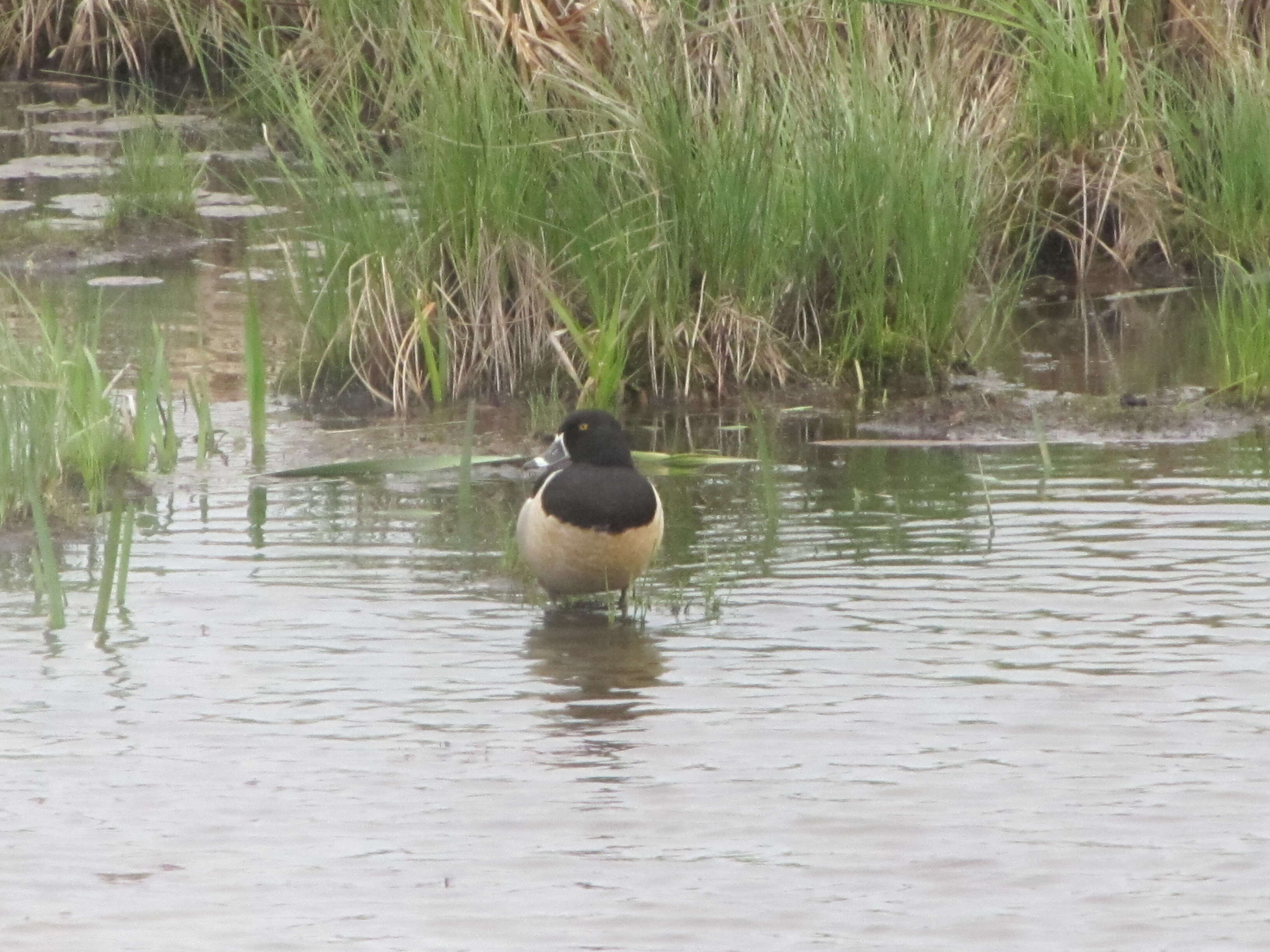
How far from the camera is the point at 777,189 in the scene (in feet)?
27.3

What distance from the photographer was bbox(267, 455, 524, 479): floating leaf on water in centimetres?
732

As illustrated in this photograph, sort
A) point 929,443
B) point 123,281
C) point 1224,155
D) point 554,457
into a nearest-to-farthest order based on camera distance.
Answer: point 554,457
point 929,443
point 1224,155
point 123,281

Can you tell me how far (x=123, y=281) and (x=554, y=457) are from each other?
5008 millimetres

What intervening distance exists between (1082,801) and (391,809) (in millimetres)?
1465

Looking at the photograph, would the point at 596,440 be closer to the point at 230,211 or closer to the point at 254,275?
the point at 254,275

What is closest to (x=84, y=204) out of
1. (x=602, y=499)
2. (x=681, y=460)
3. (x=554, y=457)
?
(x=681, y=460)

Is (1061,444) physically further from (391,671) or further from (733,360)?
(391,671)

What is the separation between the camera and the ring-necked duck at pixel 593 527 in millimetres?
5887

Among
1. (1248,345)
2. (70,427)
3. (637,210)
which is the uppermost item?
(637,210)

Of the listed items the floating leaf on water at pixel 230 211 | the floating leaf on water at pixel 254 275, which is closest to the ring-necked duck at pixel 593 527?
the floating leaf on water at pixel 254 275

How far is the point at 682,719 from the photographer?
510 cm

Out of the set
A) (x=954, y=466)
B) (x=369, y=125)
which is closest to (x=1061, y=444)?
(x=954, y=466)

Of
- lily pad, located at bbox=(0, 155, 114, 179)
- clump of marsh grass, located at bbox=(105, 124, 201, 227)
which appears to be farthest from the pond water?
lily pad, located at bbox=(0, 155, 114, 179)

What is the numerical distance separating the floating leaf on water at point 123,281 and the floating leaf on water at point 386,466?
136 inches
